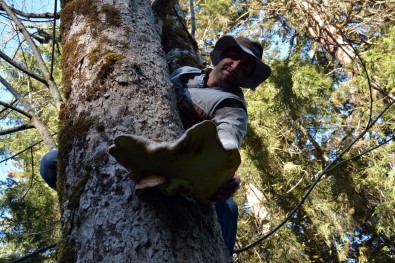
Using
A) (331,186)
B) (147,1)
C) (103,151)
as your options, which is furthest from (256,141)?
(103,151)

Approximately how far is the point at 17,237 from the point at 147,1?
16.1 ft

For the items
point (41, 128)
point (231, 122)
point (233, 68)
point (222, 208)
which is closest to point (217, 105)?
point (231, 122)

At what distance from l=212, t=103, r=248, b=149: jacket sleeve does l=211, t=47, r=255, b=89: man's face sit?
25cm

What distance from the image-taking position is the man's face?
6.61 feet

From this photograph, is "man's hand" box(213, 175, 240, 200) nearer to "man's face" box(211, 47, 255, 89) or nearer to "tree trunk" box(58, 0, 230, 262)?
"tree trunk" box(58, 0, 230, 262)

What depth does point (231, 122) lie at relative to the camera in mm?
1672

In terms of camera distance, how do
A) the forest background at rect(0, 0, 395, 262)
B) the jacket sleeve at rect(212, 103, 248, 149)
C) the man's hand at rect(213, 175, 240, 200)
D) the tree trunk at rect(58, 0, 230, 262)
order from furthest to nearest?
the forest background at rect(0, 0, 395, 262)
the jacket sleeve at rect(212, 103, 248, 149)
the man's hand at rect(213, 175, 240, 200)
the tree trunk at rect(58, 0, 230, 262)

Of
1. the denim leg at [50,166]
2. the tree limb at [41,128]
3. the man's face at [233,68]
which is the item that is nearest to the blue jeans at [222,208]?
the denim leg at [50,166]

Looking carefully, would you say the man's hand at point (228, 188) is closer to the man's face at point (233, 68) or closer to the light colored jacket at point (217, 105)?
the light colored jacket at point (217, 105)

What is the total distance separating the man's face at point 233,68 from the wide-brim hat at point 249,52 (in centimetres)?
2

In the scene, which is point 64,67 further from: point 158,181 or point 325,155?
point 325,155

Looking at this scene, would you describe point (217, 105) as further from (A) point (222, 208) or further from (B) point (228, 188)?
(B) point (228, 188)

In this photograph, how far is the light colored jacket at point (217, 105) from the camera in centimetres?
166

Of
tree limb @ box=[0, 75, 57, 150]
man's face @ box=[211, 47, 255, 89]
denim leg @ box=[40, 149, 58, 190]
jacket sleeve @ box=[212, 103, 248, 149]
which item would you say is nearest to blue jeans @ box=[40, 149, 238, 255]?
denim leg @ box=[40, 149, 58, 190]
